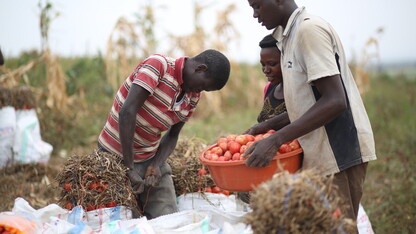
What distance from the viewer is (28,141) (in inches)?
206

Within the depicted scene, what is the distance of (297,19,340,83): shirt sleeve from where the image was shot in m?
1.99

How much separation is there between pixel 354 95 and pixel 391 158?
166 inches

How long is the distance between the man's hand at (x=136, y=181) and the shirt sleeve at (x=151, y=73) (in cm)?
66

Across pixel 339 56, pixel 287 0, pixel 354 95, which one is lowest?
pixel 354 95

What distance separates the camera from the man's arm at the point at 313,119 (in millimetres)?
2002

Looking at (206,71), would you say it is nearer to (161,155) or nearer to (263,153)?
(161,155)

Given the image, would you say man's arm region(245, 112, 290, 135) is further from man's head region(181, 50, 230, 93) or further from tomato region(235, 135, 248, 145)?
man's head region(181, 50, 230, 93)

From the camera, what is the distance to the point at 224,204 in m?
3.55

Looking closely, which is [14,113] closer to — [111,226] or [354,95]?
[111,226]

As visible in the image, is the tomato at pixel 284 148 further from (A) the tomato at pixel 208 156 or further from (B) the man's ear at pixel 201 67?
(B) the man's ear at pixel 201 67

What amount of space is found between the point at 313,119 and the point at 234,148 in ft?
1.82

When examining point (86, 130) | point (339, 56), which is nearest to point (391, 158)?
point (339, 56)

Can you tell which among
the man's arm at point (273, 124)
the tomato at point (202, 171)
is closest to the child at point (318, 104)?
the man's arm at point (273, 124)

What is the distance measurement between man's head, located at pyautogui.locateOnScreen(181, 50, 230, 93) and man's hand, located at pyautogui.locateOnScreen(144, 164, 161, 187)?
0.73 m
